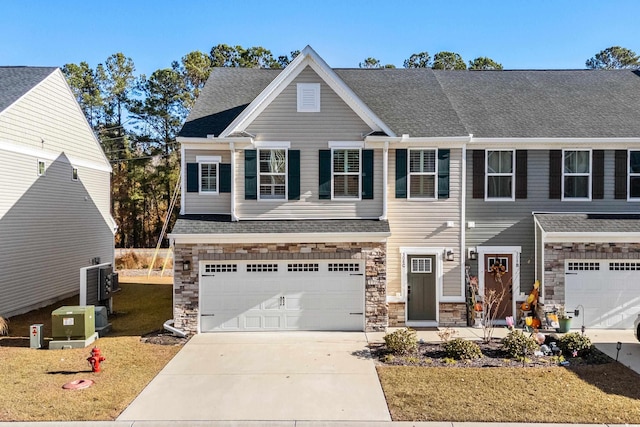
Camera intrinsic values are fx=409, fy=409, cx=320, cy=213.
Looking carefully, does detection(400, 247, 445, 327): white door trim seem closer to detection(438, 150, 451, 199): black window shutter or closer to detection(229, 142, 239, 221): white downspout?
detection(438, 150, 451, 199): black window shutter

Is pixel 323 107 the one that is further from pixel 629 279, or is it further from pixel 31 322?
pixel 31 322

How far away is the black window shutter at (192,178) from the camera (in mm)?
12477

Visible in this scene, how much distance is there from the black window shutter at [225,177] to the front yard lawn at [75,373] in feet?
15.3

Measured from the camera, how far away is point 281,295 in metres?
11.9

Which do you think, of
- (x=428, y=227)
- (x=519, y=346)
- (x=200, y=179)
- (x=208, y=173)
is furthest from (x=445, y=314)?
(x=200, y=179)

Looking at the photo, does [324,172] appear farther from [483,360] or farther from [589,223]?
[589,223]

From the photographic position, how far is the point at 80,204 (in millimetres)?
18359

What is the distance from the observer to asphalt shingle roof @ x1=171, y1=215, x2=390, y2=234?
460 inches

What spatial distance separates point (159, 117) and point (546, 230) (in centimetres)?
3182

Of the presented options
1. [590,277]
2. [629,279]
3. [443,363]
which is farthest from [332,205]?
[629,279]

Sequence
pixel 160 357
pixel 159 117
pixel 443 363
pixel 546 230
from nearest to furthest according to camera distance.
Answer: pixel 443 363 < pixel 160 357 < pixel 546 230 < pixel 159 117

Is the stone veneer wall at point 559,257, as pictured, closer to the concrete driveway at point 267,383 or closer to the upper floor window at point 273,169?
the concrete driveway at point 267,383

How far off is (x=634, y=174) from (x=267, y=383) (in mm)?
12889

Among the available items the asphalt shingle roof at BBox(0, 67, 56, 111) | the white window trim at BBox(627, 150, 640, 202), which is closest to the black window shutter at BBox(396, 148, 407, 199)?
the white window trim at BBox(627, 150, 640, 202)
